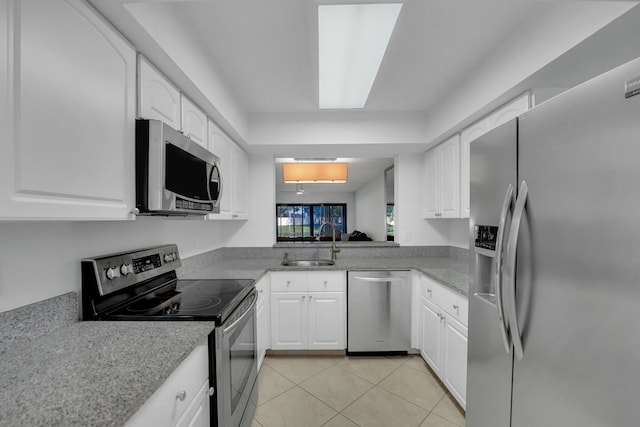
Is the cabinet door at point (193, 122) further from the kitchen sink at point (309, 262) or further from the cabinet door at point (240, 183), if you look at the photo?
the kitchen sink at point (309, 262)

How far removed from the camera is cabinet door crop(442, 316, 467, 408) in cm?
168

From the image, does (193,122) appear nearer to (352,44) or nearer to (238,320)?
(352,44)

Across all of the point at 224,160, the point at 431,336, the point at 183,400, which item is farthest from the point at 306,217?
the point at 183,400

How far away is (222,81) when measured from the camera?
1.94 m

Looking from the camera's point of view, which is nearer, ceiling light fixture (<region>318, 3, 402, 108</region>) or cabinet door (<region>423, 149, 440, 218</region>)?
ceiling light fixture (<region>318, 3, 402, 108</region>)

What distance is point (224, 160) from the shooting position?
7.09 feet

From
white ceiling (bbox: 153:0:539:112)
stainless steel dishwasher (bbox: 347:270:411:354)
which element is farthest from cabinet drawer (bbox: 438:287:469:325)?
white ceiling (bbox: 153:0:539:112)

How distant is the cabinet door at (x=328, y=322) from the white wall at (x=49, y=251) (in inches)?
62.4

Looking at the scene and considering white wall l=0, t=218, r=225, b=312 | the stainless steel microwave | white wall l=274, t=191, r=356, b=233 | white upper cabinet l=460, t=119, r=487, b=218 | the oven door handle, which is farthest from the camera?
white wall l=274, t=191, r=356, b=233

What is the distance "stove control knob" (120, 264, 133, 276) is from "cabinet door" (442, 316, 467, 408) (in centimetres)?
202

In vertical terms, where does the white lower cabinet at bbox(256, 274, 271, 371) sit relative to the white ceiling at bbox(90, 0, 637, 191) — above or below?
below

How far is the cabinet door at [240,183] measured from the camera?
2.40 m

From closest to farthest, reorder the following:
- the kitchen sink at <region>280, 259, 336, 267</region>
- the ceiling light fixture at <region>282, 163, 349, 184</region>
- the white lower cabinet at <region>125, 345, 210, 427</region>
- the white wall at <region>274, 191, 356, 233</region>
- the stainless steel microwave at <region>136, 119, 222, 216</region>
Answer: the white lower cabinet at <region>125, 345, 210, 427</region>, the stainless steel microwave at <region>136, 119, 222, 216</region>, the kitchen sink at <region>280, 259, 336, 267</region>, the ceiling light fixture at <region>282, 163, 349, 184</region>, the white wall at <region>274, 191, 356, 233</region>

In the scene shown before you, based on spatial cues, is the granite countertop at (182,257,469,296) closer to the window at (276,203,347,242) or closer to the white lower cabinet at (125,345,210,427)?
the white lower cabinet at (125,345,210,427)
